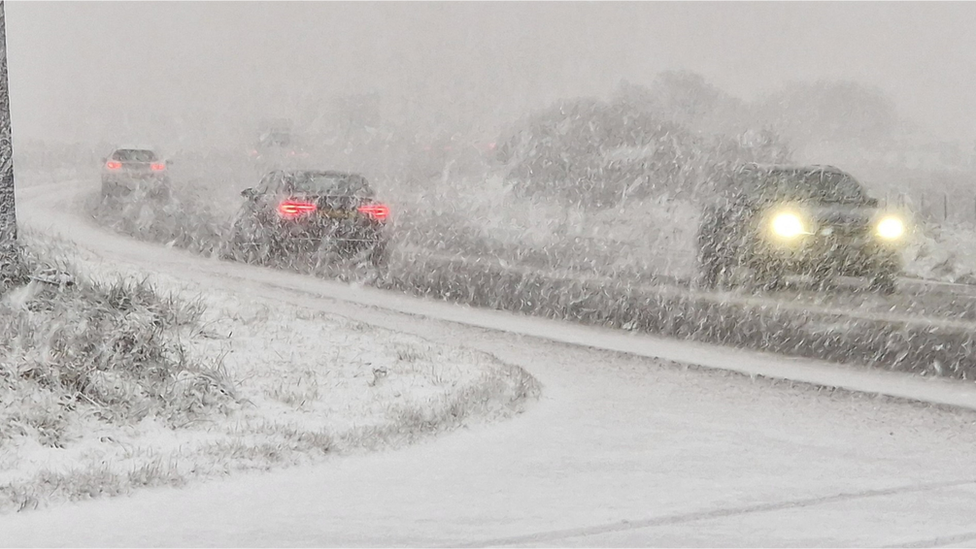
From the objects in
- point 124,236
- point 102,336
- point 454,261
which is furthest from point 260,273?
point 102,336

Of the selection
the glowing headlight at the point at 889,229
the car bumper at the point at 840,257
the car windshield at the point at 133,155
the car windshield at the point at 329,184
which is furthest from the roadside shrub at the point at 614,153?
the car bumper at the point at 840,257

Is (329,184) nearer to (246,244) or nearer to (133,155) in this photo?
(246,244)

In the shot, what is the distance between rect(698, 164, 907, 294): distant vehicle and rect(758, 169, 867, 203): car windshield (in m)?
0.01

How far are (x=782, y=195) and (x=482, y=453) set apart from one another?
8113 millimetres

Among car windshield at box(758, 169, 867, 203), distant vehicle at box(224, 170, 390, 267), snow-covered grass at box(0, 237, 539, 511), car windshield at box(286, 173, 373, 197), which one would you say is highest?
car windshield at box(758, 169, 867, 203)

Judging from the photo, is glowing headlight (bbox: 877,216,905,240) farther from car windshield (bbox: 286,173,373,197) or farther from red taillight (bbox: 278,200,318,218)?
red taillight (bbox: 278,200,318,218)

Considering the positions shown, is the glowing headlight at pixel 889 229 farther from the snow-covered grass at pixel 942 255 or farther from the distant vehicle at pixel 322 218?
the distant vehicle at pixel 322 218

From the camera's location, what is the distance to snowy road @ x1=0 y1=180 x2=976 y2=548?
537 centimetres

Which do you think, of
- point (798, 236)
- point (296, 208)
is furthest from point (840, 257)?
point (296, 208)

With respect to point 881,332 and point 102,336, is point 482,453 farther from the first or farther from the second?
point 881,332

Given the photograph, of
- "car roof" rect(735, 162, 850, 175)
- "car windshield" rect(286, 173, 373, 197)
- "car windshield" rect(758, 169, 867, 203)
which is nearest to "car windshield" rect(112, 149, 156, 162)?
"car windshield" rect(286, 173, 373, 197)

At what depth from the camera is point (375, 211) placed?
17.8m

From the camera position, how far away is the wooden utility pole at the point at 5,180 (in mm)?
8914

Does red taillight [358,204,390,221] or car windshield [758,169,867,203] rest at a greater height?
car windshield [758,169,867,203]
